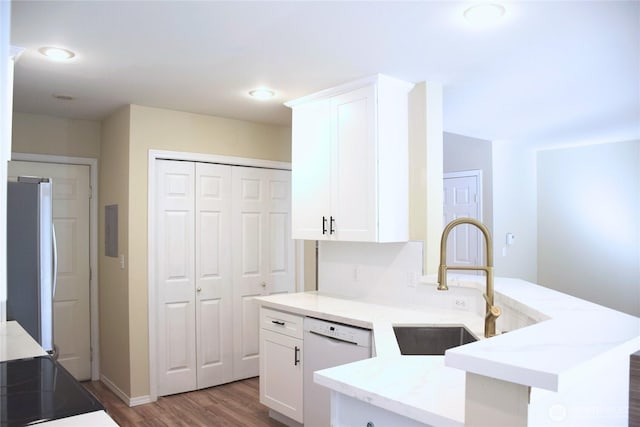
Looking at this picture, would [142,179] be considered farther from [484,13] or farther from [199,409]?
[484,13]

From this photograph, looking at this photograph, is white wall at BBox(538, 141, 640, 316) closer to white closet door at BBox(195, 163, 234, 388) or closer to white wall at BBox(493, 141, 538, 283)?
white wall at BBox(493, 141, 538, 283)

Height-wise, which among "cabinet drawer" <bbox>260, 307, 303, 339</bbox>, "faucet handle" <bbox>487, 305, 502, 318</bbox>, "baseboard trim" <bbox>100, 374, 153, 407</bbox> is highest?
"faucet handle" <bbox>487, 305, 502, 318</bbox>

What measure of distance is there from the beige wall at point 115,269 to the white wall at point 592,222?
5.08m

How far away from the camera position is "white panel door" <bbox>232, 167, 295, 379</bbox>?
4.34 meters

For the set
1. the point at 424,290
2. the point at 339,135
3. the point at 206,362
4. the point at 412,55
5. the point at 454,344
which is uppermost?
the point at 412,55

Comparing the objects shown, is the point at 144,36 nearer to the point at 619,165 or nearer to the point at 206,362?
the point at 206,362

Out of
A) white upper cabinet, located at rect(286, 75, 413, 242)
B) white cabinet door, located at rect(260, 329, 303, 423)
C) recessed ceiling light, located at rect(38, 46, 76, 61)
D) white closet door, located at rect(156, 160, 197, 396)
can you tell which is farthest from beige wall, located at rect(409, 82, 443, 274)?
recessed ceiling light, located at rect(38, 46, 76, 61)

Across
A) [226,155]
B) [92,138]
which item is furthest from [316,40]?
Result: [92,138]

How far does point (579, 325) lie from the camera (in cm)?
144

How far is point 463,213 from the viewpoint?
18.7ft

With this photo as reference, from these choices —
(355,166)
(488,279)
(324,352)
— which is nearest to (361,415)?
(488,279)

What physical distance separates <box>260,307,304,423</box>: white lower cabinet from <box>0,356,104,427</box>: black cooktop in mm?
1533

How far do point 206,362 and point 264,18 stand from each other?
9.83ft

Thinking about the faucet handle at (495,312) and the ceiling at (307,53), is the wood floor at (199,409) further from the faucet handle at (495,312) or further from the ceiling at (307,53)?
the ceiling at (307,53)
